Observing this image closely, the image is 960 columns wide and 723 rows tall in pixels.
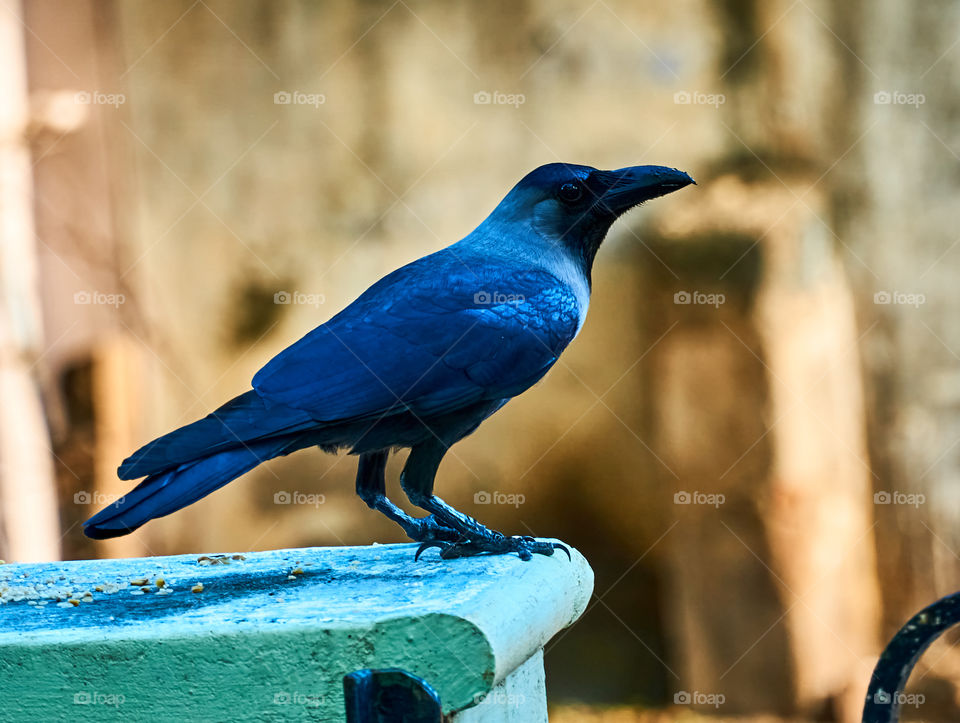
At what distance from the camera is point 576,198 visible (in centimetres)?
218

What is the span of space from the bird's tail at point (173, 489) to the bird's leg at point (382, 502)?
0.36 meters

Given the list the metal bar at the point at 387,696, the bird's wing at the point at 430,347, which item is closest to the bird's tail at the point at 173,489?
the bird's wing at the point at 430,347

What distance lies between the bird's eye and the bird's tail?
85 centimetres

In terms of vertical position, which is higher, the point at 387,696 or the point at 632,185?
the point at 632,185

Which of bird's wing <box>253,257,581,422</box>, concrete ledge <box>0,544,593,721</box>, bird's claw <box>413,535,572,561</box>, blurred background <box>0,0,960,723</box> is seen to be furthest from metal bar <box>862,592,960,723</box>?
blurred background <box>0,0,960,723</box>

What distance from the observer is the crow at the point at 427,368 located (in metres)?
1.75

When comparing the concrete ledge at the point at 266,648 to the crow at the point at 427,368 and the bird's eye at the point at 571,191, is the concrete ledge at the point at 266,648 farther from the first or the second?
the bird's eye at the point at 571,191

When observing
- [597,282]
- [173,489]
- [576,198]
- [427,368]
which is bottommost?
[173,489]

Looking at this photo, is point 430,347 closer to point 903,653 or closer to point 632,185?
point 632,185

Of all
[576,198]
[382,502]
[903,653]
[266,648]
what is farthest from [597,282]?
[903,653]

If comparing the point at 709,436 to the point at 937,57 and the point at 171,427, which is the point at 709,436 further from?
the point at 171,427

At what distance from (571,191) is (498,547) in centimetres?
79

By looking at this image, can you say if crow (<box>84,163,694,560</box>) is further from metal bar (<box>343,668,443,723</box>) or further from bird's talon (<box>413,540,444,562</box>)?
metal bar (<box>343,668,443,723</box>)

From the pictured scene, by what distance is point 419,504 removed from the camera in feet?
6.42
